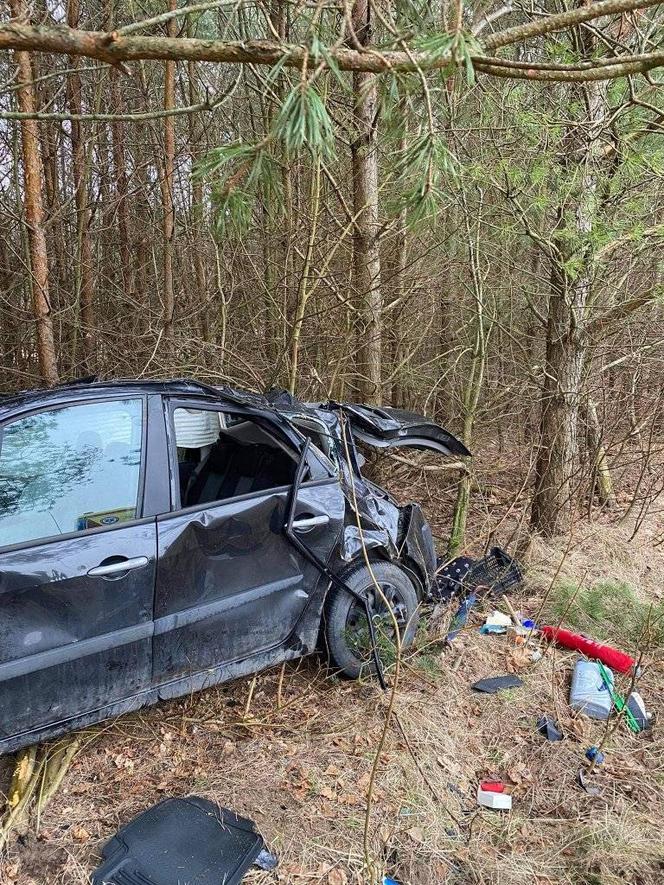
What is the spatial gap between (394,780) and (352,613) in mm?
935

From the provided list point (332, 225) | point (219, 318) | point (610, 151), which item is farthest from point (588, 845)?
point (219, 318)

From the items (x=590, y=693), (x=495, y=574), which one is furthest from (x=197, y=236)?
(x=590, y=693)

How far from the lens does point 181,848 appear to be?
8.14 ft

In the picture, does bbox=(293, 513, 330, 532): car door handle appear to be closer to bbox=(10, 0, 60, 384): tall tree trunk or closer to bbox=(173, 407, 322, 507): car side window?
bbox=(173, 407, 322, 507): car side window

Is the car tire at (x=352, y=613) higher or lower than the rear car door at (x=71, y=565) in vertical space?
lower

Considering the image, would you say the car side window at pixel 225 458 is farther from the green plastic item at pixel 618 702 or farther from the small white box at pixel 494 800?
the green plastic item at pixel 618 702

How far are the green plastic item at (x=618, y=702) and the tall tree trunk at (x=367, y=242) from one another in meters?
3.05

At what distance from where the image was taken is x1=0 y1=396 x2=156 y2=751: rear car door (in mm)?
2523

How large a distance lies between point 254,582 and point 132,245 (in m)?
7.34

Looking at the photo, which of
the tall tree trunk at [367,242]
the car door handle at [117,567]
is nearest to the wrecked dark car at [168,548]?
the car door handle at [117,567]

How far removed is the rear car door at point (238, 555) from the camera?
2947 millimetres

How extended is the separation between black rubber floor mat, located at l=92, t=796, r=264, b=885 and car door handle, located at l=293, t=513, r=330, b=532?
133 cm

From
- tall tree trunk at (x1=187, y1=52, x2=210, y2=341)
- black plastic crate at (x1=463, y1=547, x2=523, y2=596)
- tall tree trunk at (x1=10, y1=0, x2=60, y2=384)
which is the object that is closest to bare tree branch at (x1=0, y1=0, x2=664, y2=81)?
tall tree trunk at (x1=10, y1=0, x2=60, y2=384)

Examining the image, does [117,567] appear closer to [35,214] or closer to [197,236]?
[35,214]
